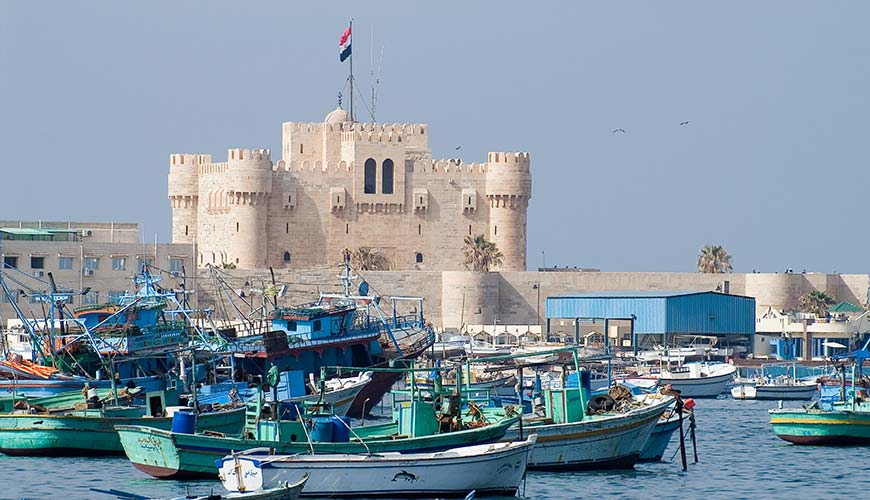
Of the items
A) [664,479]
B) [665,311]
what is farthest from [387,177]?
[664,479]

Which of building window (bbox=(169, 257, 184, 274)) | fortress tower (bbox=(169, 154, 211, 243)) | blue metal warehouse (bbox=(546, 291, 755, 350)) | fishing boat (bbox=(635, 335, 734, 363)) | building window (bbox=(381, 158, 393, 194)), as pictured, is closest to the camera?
fishing boat (bbox=(635, 335, 734, 363))

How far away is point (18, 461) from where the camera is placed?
39844 millimetres

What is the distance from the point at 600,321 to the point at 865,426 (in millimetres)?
46763

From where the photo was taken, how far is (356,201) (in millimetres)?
93250

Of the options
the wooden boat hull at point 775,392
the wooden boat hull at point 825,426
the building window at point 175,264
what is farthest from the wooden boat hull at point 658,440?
the building window at point 175,264

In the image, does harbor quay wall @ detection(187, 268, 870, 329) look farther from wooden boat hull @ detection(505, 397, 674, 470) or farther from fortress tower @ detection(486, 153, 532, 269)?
wooden boat hull @ detection(505, 397, 674, 470)

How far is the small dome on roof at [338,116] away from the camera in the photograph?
9781 centimetres

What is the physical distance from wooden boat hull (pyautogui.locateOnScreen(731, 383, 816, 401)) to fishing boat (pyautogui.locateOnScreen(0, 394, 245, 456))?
96.4 feet

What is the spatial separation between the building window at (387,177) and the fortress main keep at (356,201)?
0.05 metres

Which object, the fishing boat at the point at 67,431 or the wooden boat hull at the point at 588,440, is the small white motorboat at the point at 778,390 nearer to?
the wooden boat hull at the point at 588,440

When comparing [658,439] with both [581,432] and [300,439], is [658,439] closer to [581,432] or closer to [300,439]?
[581,432]

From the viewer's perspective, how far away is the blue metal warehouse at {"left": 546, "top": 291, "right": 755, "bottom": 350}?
8162 cm

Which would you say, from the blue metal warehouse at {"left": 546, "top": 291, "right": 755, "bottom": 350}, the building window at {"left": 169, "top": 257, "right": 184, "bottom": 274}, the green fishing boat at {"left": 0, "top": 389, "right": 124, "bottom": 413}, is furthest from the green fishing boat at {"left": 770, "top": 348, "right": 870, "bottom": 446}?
the building window at {"left": 169, "top": 257, "right": 184, "bottom": 274}

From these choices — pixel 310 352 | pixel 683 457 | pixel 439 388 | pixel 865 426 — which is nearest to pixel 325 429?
pixel 439 388
